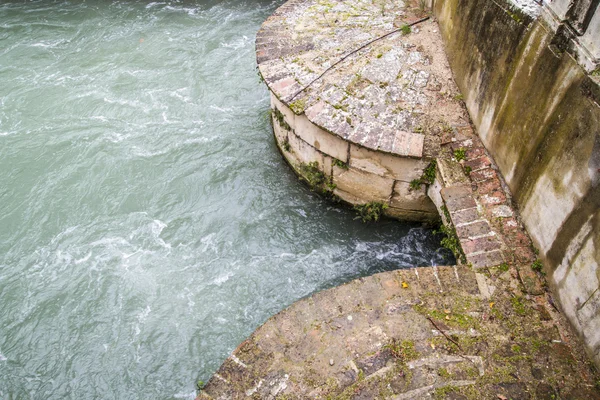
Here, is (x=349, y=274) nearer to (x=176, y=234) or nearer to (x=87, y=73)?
(x=176, y=234)

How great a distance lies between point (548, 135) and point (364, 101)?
200cm

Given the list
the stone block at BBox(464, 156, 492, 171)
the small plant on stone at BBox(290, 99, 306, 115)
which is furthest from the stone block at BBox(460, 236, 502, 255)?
the small plant on stone at BBox(290, 99, 306, 115)

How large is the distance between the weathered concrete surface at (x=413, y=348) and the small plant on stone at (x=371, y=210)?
1.60m

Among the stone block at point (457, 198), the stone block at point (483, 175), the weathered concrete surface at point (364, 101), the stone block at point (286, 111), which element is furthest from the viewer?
the stone block at point (286, 111)

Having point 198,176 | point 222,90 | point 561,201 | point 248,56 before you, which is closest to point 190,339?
point 198,176

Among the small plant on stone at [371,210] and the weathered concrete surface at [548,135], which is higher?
the weathered concrete surface at [548,135]

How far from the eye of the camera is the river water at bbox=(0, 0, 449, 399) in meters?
4.54

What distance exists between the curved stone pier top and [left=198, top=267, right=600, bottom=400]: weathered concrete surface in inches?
63.7

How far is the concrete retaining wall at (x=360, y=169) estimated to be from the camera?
4.79 metres

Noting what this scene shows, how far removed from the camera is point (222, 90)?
7.41 m

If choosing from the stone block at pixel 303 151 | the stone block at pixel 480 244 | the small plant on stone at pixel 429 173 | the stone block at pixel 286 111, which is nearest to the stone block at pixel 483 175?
the small plant on stone at pixel 429 173

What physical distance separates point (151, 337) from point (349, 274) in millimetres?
2217

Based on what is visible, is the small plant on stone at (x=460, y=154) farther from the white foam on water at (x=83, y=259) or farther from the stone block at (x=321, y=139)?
the white foam on water at (x=83, y=259)

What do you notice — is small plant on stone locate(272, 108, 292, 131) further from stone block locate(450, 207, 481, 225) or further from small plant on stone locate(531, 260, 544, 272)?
small plant on stone locate(531, 260, 544, 272)
